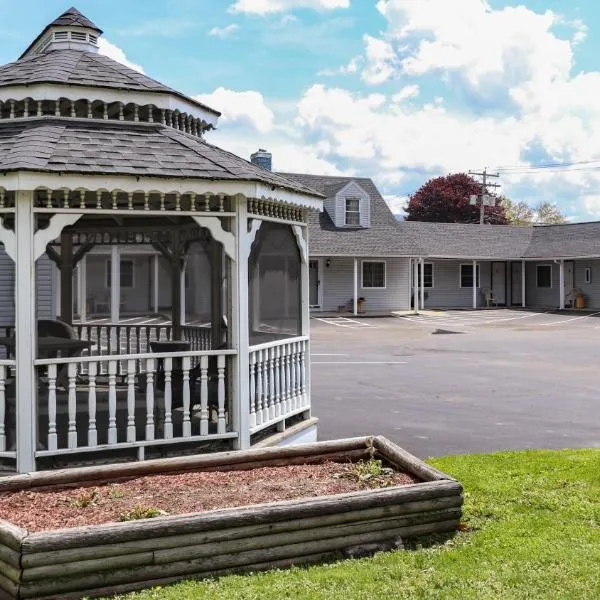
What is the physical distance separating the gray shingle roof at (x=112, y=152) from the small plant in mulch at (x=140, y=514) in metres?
3.09

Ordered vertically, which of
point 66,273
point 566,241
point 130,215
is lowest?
point 66,273

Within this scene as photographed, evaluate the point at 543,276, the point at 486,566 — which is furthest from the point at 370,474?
the point at 543,276

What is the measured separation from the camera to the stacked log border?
414 centimetres

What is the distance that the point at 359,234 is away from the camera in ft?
114

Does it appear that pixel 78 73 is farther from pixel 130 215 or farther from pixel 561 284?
pixel 561 284

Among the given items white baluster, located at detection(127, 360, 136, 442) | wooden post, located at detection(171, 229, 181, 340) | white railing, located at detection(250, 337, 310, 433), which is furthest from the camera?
wooden post, located at detection(171, 229, 181, 340)

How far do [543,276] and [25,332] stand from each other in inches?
1476

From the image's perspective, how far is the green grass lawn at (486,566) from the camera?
13.9 ft

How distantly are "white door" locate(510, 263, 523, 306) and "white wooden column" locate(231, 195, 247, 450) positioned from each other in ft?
119

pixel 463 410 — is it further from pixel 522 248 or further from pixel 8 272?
pixel 522 248

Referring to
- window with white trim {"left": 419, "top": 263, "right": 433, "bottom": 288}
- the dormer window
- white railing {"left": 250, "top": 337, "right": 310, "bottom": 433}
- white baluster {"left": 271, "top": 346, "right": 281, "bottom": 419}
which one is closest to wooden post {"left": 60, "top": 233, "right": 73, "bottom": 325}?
white railing {"left": 250, "top": 337, "right": 310, "bottom": 433}

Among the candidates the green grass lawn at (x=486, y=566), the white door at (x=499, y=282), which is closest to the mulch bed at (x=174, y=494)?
the green grass lawn at (x=486, y=566)

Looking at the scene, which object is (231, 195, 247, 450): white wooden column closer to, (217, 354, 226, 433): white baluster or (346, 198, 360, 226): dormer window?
(217, 354, 226, 433): white baluster

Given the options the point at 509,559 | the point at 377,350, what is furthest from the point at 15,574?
the point at 377,350
